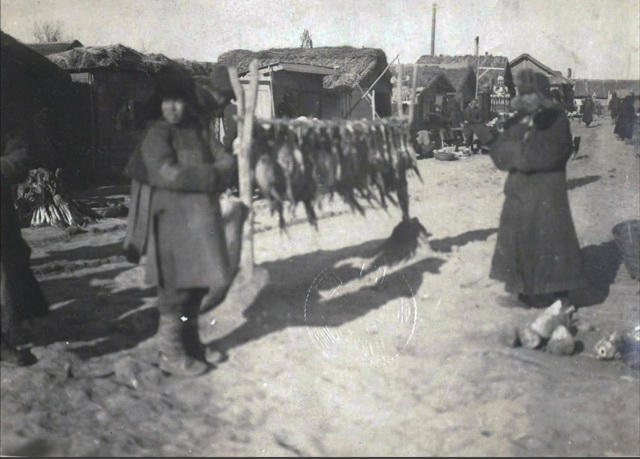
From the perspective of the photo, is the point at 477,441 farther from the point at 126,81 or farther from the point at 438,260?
the point at 126,81

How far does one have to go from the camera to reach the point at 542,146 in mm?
4133

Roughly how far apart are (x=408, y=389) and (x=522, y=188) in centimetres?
187

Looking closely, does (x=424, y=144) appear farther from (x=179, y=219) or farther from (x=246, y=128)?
(x=179, y=219)

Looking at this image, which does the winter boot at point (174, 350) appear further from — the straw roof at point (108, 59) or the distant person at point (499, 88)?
the distant person at point (499, 88)

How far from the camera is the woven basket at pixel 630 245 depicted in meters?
5.07

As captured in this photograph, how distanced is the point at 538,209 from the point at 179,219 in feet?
8.80

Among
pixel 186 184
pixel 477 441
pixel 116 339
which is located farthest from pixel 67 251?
pixel 477 441

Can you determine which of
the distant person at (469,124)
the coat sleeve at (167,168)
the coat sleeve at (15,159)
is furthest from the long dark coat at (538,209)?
the coat sleeve at (15,159)

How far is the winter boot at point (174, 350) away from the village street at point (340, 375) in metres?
0.06

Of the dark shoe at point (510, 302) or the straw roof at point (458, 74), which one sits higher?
the straw roof at point (458, 74)

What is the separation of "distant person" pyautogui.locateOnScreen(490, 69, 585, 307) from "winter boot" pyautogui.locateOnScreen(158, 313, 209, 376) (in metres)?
2.50

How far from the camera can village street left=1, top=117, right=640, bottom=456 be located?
3.01m

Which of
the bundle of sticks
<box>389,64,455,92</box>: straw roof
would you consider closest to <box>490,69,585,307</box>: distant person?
the bundle of sticks

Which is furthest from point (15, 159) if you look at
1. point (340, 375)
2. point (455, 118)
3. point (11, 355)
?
point (455, 118)
